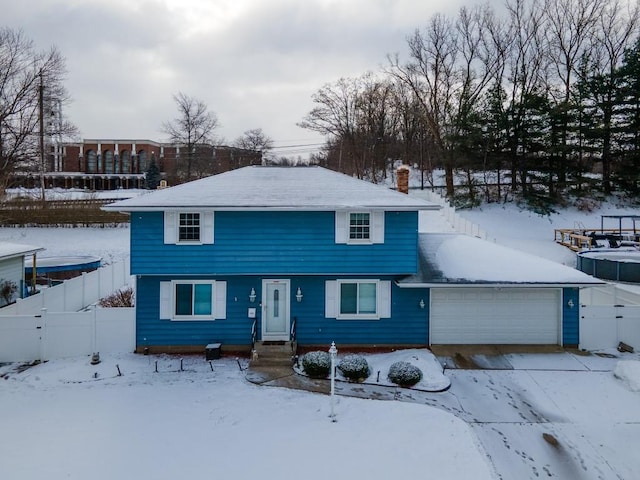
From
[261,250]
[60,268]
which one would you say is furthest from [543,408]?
[60,268]

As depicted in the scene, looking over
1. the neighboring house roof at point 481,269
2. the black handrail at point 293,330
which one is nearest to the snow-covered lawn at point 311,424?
the black handrail at point 293,330

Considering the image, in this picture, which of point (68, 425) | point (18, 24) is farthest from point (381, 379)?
point (18, 24)

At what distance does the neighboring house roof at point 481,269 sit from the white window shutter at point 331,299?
2.18m

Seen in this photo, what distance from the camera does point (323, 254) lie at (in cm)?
1448

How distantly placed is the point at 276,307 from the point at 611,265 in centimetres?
1753

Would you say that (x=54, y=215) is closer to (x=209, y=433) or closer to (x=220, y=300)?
(x=220, y=300)

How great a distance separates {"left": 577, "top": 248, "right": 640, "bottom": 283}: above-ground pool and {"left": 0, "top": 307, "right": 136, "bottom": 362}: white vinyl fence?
71.1 ft

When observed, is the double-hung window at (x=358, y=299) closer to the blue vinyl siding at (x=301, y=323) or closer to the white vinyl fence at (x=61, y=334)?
the blue vinyl siding at (x=301, y=323)

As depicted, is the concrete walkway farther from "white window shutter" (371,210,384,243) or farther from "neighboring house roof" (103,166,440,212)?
"neighboring house roof" (103,166,440,212)

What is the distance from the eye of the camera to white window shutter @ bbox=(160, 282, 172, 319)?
1466 cm

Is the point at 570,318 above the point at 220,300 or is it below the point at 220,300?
below

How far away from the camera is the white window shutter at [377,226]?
1456cm

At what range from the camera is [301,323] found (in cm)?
1497

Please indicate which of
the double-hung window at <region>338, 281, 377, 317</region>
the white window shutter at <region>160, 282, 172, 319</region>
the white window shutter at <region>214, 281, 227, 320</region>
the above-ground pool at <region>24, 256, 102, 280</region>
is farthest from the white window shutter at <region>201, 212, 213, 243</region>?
the above-ground pool at <region>24, 256, 102, 280</region>
